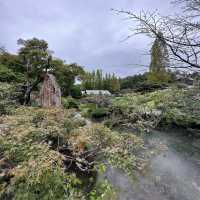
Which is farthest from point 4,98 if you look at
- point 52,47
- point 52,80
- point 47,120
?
point 52,47

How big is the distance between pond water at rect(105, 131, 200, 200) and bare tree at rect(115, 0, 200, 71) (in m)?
2.51

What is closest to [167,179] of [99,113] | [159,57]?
[159,57]

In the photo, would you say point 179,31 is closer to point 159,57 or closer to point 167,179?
point 159,57

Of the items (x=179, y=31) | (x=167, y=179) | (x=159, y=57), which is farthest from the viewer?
(x=167, y=179)

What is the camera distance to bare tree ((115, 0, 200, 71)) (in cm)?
234

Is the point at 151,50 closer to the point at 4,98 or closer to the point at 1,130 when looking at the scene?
the point at 1,130

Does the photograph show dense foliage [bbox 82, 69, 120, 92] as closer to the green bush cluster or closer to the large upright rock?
the green bush cluster

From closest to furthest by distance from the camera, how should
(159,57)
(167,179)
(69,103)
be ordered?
(159,57), (167,179), (69,103)

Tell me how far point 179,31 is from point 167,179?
4.01 m

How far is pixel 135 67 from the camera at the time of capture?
2.88 m

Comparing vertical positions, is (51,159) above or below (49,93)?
below

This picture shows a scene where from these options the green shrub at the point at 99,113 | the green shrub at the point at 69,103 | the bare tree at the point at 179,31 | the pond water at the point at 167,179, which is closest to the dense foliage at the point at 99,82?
the green shrub at the point at 69,103

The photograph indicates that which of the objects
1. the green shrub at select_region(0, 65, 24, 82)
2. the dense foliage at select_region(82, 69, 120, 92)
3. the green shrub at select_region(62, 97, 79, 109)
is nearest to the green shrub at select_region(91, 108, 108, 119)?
the green shrub at select_region(62, 97, 79, 109)

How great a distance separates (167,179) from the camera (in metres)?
5.11
